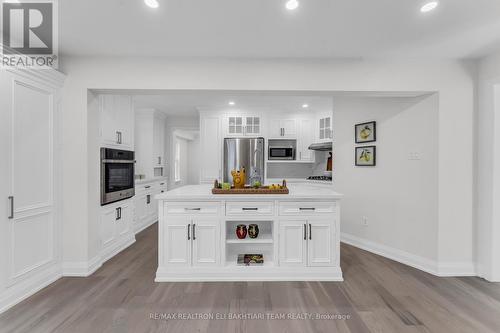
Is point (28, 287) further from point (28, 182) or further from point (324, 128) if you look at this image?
point (324, 128)

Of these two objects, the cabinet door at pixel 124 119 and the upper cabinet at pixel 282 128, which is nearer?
the cabinet door at pixel 124 119

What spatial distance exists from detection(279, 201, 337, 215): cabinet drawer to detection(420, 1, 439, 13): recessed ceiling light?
1.91 metres

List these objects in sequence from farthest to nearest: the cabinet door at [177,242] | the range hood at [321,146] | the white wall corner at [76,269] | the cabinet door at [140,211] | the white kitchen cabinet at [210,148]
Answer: the white kitchen cabinet at [210,148], the range hood at [321,146], the cabinet door at [140,211], the white wall corner at [76,269], the cabinet door at [177,242]

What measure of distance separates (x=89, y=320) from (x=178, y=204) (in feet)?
4.00

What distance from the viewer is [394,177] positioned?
3.30 metres

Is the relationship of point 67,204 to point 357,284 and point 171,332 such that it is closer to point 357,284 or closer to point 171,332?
point 171,332

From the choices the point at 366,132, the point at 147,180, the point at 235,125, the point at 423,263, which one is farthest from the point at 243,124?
the point at 423,263

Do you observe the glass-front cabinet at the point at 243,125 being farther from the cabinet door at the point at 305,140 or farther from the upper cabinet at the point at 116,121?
the upper cabinet at the point at 116,121

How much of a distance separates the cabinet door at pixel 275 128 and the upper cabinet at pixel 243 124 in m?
0.27

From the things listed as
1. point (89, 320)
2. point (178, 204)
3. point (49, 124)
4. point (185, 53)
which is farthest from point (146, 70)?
point (89, 320)

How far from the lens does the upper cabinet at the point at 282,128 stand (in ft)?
17.8

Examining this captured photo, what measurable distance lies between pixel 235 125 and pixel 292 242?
3.30 metres

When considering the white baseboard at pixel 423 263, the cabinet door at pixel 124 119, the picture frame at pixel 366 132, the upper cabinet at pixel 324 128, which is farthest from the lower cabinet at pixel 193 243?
the upper cabinet at pixel 324 128

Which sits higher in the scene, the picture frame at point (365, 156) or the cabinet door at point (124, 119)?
the cabinet door at point (124, 119)
